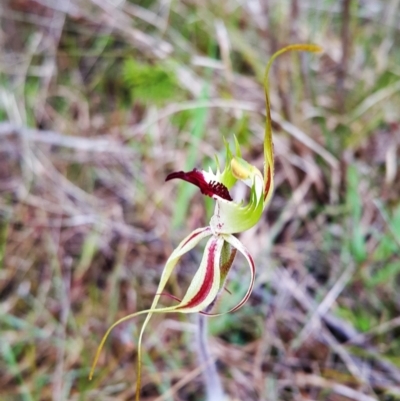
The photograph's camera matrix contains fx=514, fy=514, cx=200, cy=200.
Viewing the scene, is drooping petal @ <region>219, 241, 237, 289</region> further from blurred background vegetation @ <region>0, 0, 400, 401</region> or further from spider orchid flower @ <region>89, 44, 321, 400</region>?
blurred background vegetation @ <region>0, 0, 400, 401</region>

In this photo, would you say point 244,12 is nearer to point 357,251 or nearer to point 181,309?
point 357,251

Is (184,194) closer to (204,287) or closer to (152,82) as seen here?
(152,82)

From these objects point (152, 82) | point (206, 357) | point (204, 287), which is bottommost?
point (206, 357)

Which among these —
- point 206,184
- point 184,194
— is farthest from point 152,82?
point 206,184

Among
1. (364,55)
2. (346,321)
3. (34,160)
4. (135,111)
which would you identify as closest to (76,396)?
(346,321)

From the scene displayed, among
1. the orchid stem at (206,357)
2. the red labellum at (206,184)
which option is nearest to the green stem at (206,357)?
the orchid stem at (206,357)

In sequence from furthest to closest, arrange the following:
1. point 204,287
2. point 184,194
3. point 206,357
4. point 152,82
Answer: point 152,82, point 184,194, point 206,357, point 204,287
